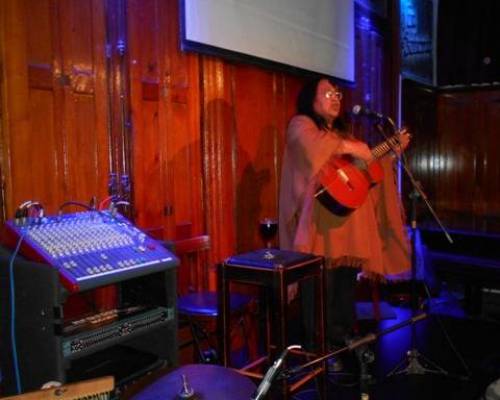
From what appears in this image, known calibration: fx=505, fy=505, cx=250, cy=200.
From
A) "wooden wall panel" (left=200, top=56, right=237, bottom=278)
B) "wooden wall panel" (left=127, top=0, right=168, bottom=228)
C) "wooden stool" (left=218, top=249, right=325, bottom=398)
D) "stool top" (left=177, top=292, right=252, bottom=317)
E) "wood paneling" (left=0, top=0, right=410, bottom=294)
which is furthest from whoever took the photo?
"wooden wall panel" (left=200, top=56, right=237, bottom=278)

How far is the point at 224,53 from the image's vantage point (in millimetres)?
2859

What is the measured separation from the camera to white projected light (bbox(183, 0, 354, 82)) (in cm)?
272

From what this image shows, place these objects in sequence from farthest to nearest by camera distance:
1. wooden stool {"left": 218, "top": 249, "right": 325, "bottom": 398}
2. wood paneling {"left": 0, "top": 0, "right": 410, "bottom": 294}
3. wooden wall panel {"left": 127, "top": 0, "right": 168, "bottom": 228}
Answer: wooden wall panel {"left": 127, "top": 0, "right": 168, "bottom": 228}
wood paneling {"left": 0, "top": 0, "right": 410, "bottom": 294}
wooden stool {"left": 218, "top": 249, "right": 325, "bottom": 398}

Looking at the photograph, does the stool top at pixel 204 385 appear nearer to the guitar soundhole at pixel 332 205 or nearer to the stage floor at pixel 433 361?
the stage floor at pixel 433 361

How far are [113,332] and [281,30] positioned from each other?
2.36 meters

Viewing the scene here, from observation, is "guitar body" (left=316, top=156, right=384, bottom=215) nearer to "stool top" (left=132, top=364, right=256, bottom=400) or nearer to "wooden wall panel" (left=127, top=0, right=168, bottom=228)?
"wooden wall panel" (left=127, top=0, right=168, bottom=228)

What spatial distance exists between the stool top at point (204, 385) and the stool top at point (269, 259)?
0.69 m

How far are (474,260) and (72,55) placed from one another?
3.25 metres

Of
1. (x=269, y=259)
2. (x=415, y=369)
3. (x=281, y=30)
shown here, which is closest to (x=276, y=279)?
(x=269, y=259)

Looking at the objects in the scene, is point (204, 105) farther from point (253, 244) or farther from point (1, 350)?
point (1, 350)

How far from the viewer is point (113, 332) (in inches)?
63.7

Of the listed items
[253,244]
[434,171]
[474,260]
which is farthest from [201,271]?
[434,171]

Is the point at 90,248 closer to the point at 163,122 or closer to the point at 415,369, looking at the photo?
the point at 163,122

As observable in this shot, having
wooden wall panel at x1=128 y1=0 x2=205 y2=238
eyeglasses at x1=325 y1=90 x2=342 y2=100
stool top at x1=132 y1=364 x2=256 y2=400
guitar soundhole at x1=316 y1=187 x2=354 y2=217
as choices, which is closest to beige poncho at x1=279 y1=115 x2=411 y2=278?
guitar soundhole at x1=316 y1=187 x2=354 y2=217
